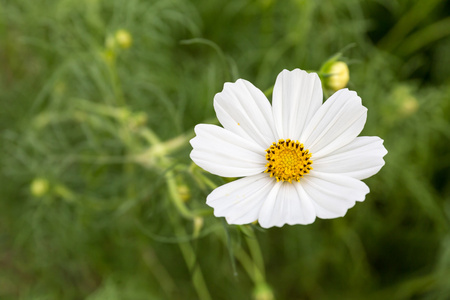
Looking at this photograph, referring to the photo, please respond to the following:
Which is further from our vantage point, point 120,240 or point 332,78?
point 120,240

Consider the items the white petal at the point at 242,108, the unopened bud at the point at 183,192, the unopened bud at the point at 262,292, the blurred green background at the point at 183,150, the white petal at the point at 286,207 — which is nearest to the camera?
the white petal at the point at 286,207

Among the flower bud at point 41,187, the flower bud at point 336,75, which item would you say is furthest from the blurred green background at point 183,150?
the flower bud at point 336,75

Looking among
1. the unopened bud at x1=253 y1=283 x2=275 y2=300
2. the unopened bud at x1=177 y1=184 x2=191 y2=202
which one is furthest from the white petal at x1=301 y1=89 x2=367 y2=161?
the unopened bud at x1=253 y1=283 x2=275 y2=300

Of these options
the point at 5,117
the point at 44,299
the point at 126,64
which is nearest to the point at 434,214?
the point at 126,64

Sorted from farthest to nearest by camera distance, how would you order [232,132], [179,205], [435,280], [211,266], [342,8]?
[342,8] < [211,266] < [435,280] < [179,205] < [232,132]

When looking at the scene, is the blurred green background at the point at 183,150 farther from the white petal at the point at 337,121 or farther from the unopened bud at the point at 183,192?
the white petal at the point at 337,121

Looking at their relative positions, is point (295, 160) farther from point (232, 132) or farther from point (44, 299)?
point (44, 299)

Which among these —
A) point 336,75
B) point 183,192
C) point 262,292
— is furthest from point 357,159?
point 262,292
